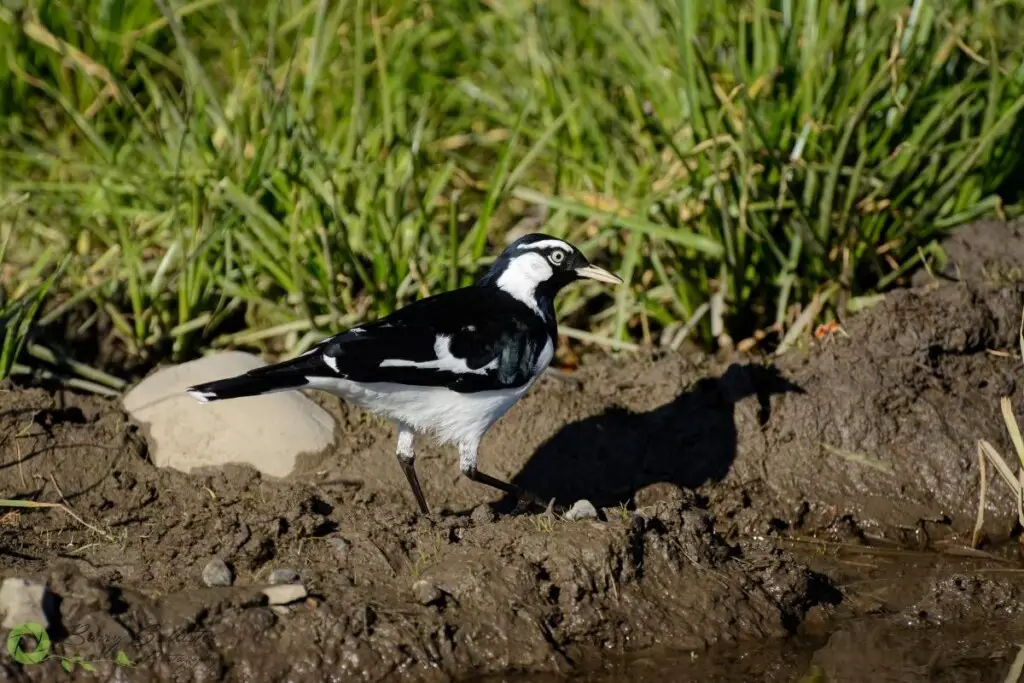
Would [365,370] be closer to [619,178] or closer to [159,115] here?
[619,178]

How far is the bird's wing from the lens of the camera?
5008mm

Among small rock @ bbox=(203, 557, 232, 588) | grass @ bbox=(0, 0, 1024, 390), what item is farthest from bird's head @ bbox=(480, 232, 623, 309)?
small rock @ bbox=(203, 557, 232, 588)

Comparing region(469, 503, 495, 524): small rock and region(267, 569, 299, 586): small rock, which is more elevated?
region(267, 569, 299, 586): small rock

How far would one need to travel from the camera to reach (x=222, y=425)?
555 centimetres

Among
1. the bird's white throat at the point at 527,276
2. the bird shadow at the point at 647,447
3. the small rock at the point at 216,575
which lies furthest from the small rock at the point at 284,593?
the bird's white throat at the point at 527,276

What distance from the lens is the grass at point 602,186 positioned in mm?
6176

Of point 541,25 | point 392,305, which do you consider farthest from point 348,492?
A: point 541,25

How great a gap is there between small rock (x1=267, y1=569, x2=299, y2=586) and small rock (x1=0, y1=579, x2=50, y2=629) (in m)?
0.74

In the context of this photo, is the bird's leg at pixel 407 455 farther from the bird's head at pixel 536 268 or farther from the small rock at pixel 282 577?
the small rock at pixel 282 577

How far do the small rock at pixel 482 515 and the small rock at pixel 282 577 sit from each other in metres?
0.80

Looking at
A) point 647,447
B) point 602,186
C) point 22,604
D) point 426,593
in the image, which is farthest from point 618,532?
point 602,186

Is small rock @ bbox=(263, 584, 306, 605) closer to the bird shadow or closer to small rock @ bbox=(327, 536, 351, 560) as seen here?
small rock @ bbox=(327, 536, 351, 560)

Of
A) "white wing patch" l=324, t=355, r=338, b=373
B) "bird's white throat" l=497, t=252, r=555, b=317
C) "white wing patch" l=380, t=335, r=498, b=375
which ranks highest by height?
"bird's white throat" l=497, t=252, r=555, b=317

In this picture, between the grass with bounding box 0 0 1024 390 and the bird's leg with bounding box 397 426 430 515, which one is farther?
the grass with bounding box 0 0 1024 390
